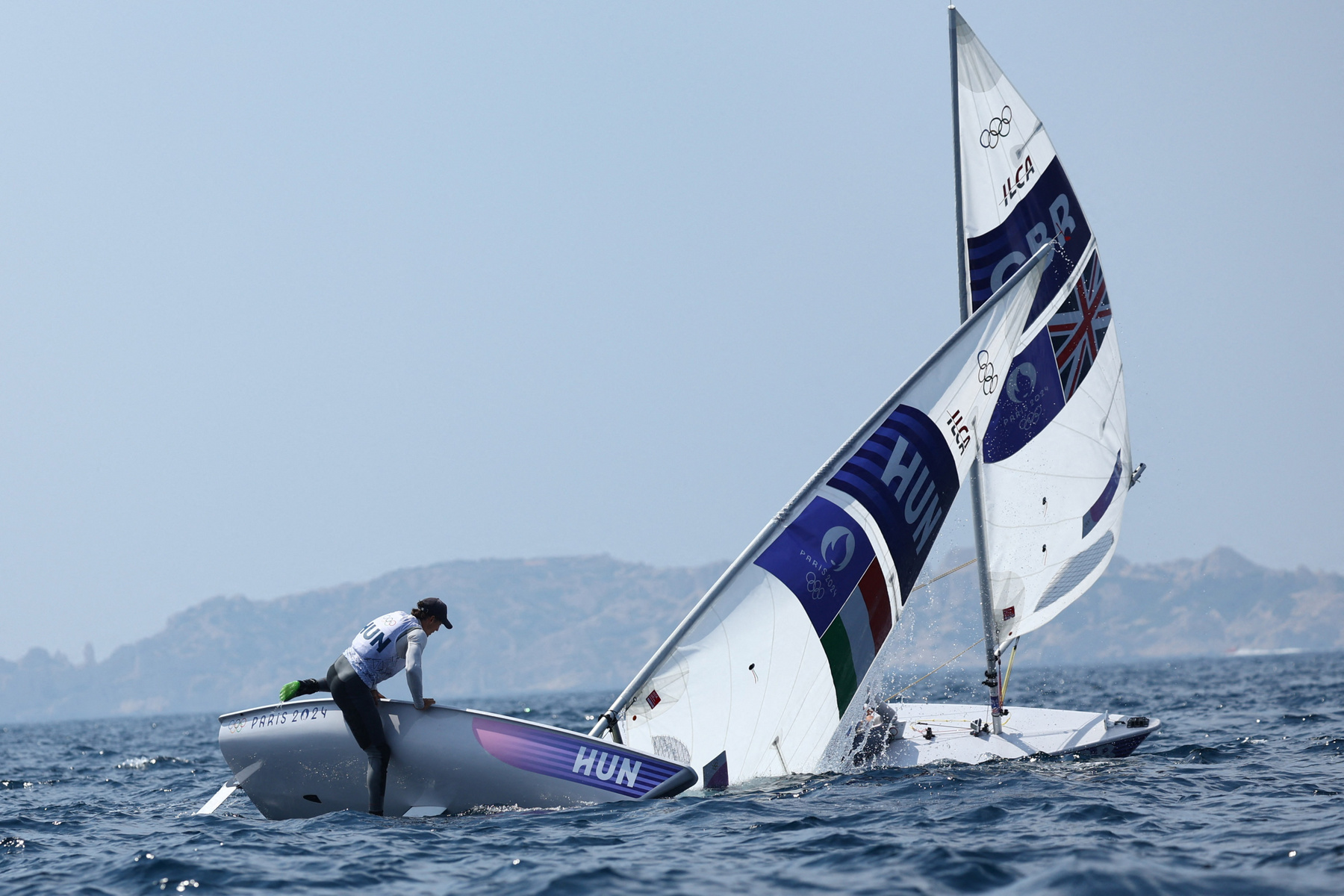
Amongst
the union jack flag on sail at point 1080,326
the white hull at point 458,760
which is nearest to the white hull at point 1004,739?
the white hull at point 458,760

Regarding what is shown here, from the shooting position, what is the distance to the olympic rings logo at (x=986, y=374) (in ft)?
40.2

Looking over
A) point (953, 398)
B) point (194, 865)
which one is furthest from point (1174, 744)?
point (194, 865)

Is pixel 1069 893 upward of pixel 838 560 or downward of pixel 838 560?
downward

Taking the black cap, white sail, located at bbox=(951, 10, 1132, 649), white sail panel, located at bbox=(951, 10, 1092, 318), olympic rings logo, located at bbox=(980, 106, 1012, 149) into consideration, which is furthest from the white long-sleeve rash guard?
olympic rings logo, located at bbox=(980, 106, 1012, 149)

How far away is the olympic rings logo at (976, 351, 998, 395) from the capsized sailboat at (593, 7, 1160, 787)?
0.11 feet

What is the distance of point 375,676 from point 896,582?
17.1ft

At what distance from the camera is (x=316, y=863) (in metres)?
7.89

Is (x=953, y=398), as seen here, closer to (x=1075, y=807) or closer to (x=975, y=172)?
→ (x=975, y=172)

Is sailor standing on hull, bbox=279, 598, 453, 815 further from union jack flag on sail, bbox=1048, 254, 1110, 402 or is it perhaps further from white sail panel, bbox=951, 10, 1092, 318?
union jack flag on sail, bbox=1048, 254, 1110, 402

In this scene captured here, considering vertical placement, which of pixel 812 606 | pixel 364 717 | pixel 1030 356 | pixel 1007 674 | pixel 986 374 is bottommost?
pixel 1007 674

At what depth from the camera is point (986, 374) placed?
485 inches

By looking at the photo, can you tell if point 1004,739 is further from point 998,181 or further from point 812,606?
point 998,181

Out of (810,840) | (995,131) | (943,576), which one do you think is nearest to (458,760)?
(810,840)

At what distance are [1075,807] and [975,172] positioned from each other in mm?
7376
